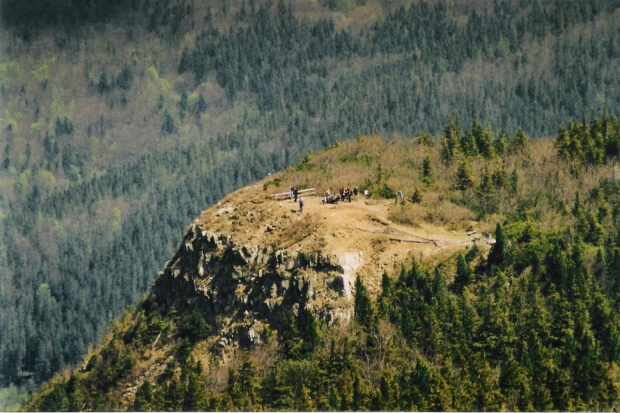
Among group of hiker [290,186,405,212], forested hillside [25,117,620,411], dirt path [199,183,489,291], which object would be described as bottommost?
forested hillside [25,117,620,411]

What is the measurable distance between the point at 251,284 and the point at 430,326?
17.7m

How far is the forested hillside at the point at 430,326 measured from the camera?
90.7 m

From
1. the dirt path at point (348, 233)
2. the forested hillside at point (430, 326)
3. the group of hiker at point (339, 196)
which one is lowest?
the forested hillside at point (430, 326)

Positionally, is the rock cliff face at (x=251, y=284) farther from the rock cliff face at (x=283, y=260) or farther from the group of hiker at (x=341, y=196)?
the group of hiker at (x=341, y=196)

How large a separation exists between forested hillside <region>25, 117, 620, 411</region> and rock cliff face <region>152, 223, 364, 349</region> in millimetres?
457

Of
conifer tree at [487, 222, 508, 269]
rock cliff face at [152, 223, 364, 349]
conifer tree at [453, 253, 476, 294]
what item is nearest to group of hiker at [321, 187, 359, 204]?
rock cliff face at [152, 223, 364, 349]

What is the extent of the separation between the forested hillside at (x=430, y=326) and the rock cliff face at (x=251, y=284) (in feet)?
1.50

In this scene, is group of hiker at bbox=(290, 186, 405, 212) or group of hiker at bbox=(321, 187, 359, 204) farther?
group of hiker at bbox=(321, 187, 359, 204)

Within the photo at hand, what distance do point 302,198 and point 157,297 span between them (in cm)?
1819

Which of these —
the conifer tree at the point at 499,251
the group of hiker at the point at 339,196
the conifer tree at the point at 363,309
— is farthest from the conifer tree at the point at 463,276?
the group of hiker at the point at 339,196

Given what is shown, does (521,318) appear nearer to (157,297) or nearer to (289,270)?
(289,270)

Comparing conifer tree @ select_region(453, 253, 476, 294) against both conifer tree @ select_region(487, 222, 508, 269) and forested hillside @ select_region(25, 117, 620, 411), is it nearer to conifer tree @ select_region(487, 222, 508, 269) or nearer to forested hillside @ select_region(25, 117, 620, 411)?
forested hillside @ select_region(25, 117, 620, 411)

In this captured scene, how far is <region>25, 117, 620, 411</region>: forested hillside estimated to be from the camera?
9069 cm

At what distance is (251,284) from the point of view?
10875cm
